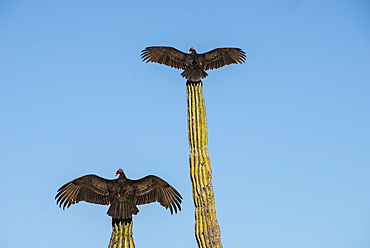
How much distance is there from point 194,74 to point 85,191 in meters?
4.04

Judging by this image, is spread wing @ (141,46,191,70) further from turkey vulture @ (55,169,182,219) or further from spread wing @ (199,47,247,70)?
turkey vulture @ (55,169,182,219)

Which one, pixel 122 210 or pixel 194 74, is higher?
pixel 194 74

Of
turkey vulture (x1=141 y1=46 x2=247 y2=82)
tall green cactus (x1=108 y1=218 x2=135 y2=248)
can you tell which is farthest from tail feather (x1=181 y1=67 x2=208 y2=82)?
tall green cactus (x1=108 y1=218 x2=135 y2=248)

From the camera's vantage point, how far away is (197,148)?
16328mm

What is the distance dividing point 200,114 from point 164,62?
179 cm

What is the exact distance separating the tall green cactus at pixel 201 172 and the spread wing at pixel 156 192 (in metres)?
1.39

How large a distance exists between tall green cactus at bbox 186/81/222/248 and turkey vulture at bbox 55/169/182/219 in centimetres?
140

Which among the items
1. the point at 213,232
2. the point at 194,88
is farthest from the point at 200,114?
the point at 213,232

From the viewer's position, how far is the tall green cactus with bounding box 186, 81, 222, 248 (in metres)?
15.9

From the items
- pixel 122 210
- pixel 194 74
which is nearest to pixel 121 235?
pixel 122 210

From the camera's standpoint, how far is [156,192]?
48.4 feet

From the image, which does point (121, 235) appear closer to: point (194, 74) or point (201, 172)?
point (201, 172)

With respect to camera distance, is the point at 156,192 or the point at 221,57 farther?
the point at 221,57

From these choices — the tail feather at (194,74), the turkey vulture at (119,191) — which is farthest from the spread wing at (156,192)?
the tail feather at (194,74)
